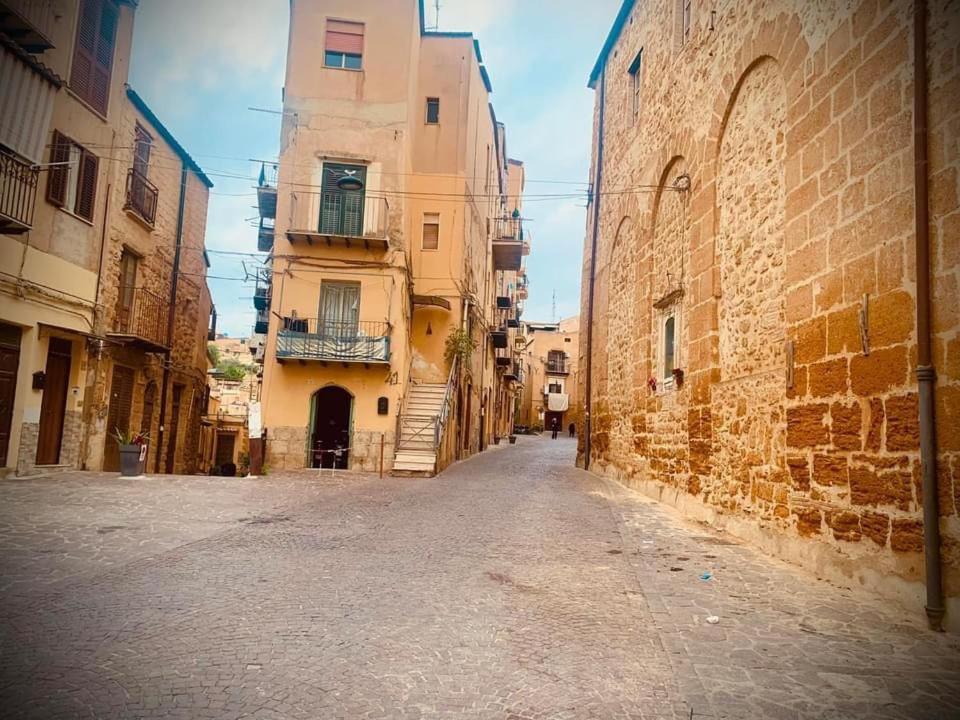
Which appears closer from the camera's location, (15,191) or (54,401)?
(15,191)

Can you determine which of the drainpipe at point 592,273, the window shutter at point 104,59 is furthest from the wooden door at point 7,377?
the drainpipe at point 592,273

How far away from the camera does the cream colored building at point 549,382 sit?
62312mm

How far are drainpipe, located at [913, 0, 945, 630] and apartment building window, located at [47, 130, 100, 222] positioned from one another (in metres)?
13.1

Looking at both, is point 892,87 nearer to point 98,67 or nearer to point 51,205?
point 51,205

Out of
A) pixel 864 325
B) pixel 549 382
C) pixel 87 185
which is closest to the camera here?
pixel 864 325

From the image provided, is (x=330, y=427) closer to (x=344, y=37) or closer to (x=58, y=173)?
(x=58, y=173)

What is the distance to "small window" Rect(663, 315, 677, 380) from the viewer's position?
11.0m

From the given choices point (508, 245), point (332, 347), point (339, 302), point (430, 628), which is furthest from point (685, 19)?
point (508, 245)

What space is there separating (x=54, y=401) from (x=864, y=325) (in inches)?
584

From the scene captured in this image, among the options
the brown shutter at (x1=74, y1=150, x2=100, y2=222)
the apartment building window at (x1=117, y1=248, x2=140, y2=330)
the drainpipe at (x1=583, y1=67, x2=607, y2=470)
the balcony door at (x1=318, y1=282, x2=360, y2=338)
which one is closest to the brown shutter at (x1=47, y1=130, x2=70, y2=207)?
the brown shutter at (x1=74, y1=150, x2=100, y2=222)

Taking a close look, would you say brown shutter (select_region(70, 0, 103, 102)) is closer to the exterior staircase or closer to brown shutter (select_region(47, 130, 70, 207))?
brown shutter (select_region(47, 130, 70, 207))

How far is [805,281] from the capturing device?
6.29 meters

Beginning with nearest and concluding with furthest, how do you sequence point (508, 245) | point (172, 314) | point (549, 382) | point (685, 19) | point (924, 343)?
1. point (924, 343)
2. point (685, 19)
3. point (172, 314)
4. point (508, 245)
5. point (549, 382)

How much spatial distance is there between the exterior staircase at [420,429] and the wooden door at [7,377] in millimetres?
7812
